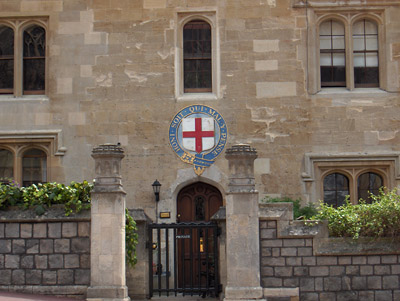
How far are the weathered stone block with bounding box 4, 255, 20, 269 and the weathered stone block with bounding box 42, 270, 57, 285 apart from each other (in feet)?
1.75

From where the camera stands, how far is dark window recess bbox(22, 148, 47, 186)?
19.4m

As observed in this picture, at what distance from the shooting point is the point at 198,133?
1892cm

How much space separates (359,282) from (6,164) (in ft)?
32.8

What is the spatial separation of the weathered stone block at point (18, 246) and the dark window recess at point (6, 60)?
702 centimetres

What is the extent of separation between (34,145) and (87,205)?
6.26 meters

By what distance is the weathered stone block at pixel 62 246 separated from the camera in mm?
13445

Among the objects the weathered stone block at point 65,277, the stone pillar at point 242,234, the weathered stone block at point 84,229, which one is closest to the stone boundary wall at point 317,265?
the stone pillar at point 242,234

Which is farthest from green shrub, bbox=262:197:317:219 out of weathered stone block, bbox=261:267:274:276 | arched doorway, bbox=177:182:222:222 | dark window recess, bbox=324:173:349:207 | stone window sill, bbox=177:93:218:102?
weathered stone block, bbox=261:267:274:276

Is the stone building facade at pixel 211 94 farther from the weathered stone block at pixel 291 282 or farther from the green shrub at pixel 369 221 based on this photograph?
the weathered stone block at pixel 291 282

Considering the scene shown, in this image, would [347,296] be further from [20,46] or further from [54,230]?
[20,46]

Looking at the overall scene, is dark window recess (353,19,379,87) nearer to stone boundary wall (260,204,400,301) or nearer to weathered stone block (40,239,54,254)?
stone boundary wall (260,204,400,301)

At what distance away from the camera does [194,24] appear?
19562 mm

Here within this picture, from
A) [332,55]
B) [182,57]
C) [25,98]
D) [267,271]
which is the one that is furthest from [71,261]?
[332,55]

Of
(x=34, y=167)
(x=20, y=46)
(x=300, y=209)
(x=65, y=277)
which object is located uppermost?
(x=20, y=46)
